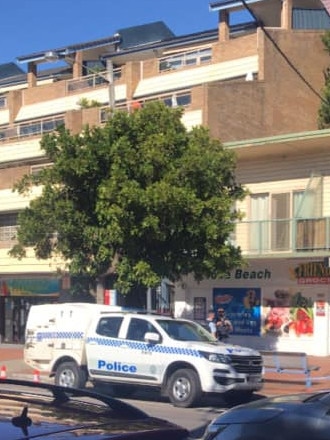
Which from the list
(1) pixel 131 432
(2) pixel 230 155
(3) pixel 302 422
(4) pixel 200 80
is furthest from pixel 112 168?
(4) pixel 200 80

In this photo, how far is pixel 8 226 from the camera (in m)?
38.4

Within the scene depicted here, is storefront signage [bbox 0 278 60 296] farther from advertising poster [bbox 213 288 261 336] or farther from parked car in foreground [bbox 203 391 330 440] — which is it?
parked car in foreground [bbox 203 391 330 440]

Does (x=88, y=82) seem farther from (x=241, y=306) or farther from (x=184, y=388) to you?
(x=184, y=388)

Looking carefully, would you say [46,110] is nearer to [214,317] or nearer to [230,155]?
[214,317]

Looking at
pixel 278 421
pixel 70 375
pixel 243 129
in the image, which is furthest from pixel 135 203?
pixel 243 129

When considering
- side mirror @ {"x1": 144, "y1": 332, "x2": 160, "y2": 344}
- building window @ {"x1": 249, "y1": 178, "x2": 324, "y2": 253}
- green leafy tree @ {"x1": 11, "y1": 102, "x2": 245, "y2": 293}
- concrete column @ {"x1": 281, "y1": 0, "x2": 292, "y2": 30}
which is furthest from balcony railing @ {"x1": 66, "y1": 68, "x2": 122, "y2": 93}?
side mirror @ {"x1": 144, "y1": 332, "x2": 160, "y2": 344}

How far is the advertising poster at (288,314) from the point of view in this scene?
26.2 metres

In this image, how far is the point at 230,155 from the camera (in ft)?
66.9

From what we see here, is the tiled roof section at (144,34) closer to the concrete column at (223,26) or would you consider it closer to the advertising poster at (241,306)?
the concrete column at (223,26)

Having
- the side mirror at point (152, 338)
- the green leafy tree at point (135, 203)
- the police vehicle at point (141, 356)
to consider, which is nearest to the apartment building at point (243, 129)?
the green leafy tree at point (135, 203)

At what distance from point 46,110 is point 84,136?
30080 millimetres

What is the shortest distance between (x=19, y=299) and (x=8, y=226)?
3.60 meters

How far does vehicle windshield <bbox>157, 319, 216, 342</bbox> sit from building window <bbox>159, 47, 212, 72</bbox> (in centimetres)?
2702

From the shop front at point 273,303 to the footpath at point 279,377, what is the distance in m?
1.16
